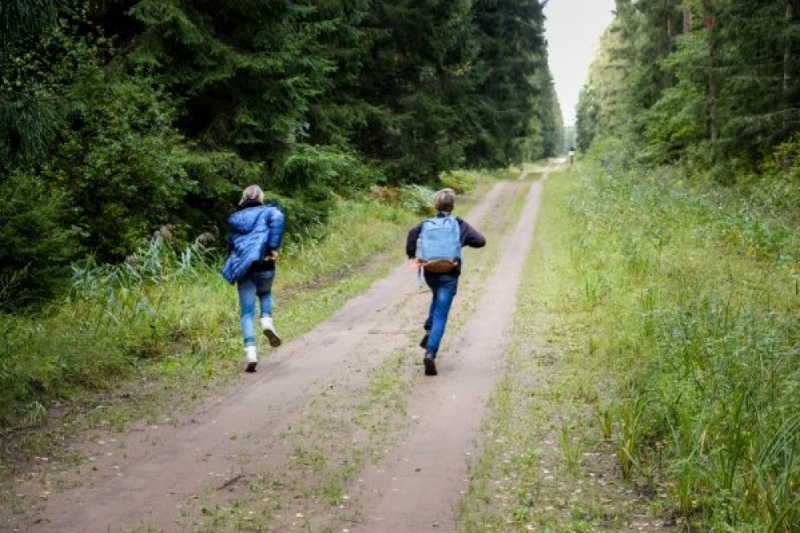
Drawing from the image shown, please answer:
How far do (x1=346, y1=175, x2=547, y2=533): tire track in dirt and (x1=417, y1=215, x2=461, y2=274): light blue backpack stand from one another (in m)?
1.25

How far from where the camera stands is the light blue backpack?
8.01m

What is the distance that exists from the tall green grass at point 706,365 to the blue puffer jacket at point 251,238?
13.6ft

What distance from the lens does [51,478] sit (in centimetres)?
517

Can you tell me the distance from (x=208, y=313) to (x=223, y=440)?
14.2 feet

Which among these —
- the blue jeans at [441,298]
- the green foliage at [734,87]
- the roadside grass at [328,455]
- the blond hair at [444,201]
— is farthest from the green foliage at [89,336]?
the green foliage at [734,87]

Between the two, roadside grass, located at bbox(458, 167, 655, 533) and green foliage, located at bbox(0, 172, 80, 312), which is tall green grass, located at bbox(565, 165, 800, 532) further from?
green foliage, located at bbox(0, 172, 80, 312)

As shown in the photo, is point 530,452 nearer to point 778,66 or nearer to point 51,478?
point 51,478

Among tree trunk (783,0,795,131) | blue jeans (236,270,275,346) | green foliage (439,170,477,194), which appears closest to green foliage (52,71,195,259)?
blue jeans (236,270,275,346)

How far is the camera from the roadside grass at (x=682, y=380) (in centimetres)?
436

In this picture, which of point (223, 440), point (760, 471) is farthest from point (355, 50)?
point (760, 471)

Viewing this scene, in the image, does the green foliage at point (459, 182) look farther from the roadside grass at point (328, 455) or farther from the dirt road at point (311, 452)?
the roadside grass at point (328, 455)

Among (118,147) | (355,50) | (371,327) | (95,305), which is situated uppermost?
(355,50)

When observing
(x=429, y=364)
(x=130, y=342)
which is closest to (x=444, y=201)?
(x=429, y=364)

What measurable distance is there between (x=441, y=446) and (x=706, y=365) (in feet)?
8.43
